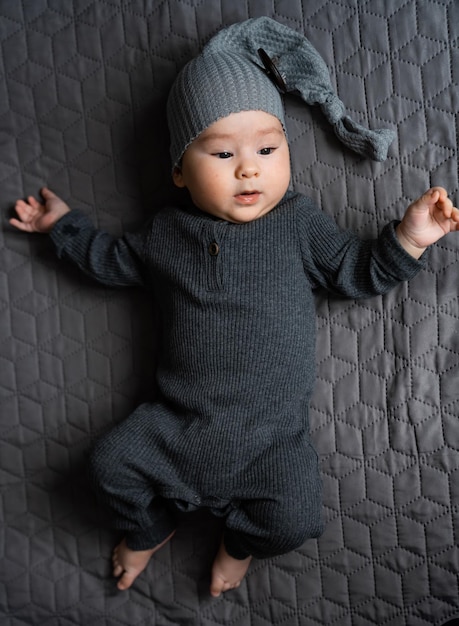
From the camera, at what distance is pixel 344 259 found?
1.04 metres

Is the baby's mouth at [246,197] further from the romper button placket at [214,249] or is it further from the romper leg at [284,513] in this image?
the romper leg at [284,513]

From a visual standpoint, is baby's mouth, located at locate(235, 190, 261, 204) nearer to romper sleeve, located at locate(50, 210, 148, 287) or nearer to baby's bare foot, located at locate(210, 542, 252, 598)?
romper sleeve, located at locate(50, 210, 148, 287)

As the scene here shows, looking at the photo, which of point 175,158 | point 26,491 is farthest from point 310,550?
point 175,158

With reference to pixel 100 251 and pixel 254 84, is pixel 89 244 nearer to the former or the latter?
pixel 100 251

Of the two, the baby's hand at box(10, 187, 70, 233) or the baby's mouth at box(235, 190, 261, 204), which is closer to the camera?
the baby's mouth at box(235, 190, 261, 204)

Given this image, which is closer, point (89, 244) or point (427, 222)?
point (427, 222)

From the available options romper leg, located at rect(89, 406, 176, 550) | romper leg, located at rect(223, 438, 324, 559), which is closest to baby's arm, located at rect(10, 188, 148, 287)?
romper leg, located at rect(89, 406, 176, 550)

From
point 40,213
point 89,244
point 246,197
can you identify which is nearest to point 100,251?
point 89,244

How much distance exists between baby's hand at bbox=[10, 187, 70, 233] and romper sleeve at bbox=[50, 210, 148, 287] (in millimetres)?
22

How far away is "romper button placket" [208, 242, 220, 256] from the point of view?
1.03 meters

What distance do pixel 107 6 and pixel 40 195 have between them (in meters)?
0.35

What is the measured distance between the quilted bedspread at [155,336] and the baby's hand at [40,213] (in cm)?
2

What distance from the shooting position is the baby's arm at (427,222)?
96cm

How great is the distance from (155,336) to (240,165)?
0.36 m
